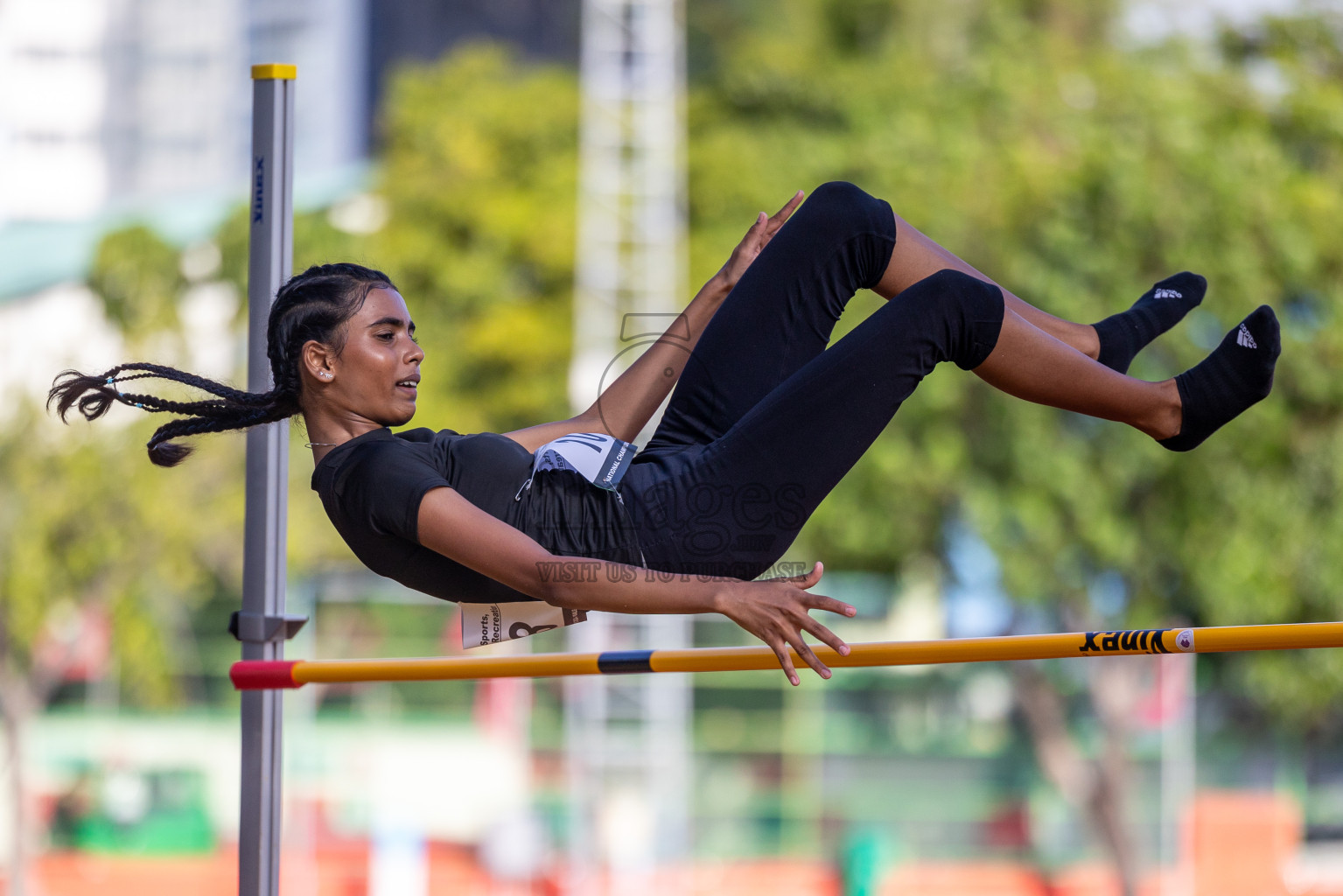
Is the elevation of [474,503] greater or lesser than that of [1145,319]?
lesser

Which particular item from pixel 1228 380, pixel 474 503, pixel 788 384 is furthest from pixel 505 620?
pixel 1228 380

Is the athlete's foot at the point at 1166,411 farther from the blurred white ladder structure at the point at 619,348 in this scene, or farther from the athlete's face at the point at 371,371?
the blurred white ladder structure at the point at 619,348

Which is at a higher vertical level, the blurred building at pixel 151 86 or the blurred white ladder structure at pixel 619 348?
the blurred building at pixel 151 86

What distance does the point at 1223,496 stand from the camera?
42.7 ft

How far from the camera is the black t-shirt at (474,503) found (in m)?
3.04

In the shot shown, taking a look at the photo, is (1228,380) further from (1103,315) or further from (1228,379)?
(1103,315)

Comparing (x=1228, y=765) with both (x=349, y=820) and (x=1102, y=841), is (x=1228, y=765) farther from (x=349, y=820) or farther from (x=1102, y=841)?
(x=349, y=820)

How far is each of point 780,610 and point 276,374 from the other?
1265 millimetres

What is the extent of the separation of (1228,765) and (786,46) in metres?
12.3

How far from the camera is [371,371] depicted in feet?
10.4

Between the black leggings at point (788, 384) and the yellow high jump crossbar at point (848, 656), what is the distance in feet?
0.98

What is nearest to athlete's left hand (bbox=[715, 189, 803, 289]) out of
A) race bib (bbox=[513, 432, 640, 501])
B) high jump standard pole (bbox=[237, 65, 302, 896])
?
race bib (bbox=[513, 432, 640, 501])

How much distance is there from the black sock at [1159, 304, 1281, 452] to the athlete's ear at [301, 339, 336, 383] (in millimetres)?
1741

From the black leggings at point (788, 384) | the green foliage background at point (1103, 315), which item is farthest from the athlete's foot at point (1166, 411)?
the green foliage background at point (1103, 315)
